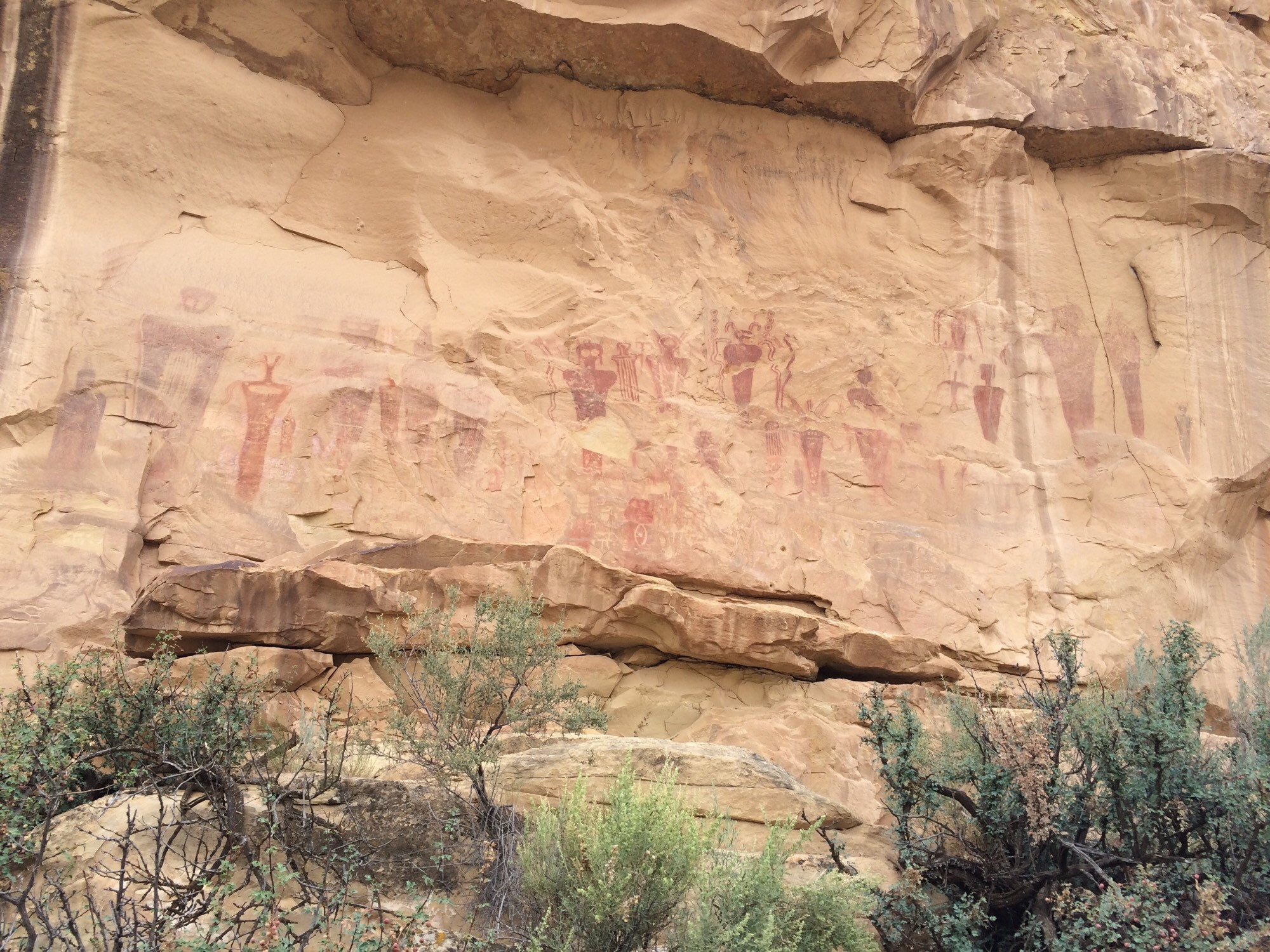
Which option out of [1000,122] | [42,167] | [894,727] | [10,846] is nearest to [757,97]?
[1000,122]

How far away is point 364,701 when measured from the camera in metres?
7.95

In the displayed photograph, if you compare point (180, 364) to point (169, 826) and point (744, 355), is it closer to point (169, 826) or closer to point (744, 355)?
point (169, 826)

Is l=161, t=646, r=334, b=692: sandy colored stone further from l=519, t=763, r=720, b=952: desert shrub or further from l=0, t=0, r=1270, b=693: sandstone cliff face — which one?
l=519, t=763, r=720, b=952: desert shrub

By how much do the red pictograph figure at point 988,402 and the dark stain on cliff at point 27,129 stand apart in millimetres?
8694

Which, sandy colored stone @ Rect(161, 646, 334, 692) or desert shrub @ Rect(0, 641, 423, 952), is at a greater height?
sandy colored stone @ Rect(161, 646, 334, 692)

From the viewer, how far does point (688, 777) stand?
6.26 m

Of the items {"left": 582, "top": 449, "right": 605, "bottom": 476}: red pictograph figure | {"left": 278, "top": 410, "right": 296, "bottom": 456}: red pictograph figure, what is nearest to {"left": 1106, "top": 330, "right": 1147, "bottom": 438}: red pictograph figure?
{"left": 582, "top": 449, "right": 605, "bottom": 476}: red pictograph figure

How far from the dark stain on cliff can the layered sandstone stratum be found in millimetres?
33

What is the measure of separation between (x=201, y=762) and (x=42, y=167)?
6.06 metres

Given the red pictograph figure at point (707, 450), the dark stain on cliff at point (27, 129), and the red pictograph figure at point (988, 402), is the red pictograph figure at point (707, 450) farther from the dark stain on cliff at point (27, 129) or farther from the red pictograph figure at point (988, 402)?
the dark stain on cliff at point (27, 129)

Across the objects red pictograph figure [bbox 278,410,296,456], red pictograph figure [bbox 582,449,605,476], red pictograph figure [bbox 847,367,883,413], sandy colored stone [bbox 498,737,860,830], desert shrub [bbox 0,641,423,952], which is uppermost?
red pictograph figure [bbox 847,367,883,413]

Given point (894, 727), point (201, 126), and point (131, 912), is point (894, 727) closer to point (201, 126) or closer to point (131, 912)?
point (131, 912)

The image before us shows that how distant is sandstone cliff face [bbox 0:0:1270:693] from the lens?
8.89m

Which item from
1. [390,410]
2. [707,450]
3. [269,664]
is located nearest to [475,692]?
[269,664]
